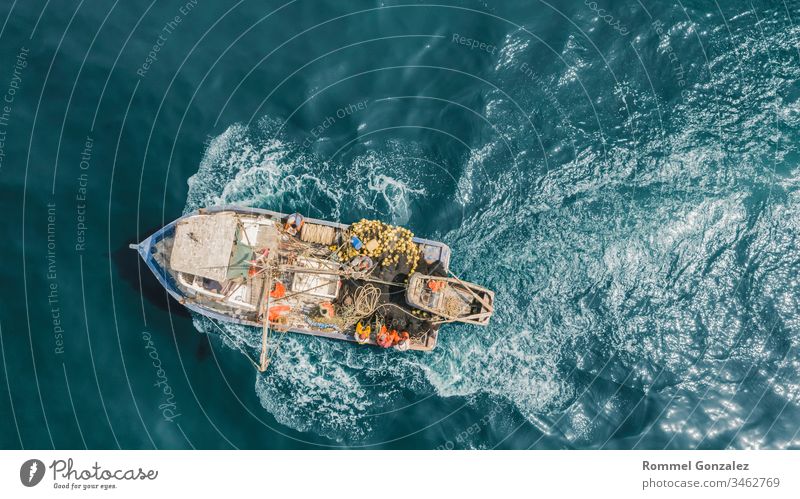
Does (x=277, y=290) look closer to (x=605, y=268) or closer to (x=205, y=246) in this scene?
(x=205, y=246)

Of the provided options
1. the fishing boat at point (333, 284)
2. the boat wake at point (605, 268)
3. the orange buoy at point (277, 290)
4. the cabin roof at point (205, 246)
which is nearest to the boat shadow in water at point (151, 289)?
the boat wake at point (605, 268)

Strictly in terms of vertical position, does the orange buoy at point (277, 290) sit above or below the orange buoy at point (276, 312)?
above

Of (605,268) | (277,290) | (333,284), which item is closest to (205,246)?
(277,290)

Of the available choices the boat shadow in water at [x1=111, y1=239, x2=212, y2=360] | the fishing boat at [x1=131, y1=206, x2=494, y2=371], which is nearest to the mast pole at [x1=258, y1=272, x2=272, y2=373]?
the fishing boat at [x1=131, y1=206, x2=494, y2=371]

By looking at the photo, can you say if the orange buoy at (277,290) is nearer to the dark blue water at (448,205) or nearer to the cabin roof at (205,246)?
the cabin roof at (205,246)

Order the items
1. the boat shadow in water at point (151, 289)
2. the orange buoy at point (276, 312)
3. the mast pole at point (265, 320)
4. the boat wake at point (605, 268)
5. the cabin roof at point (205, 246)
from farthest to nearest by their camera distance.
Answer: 1. the boat shadow in water at point (151, 289)
2. the boat wake at point (605, 268)
3. the orange buoy at point (276, 312)
4. the mast pole at point (265, 320)
5. the cabin roof at point (205, 246)

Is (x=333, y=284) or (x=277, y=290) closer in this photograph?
(x=277, y=290)
